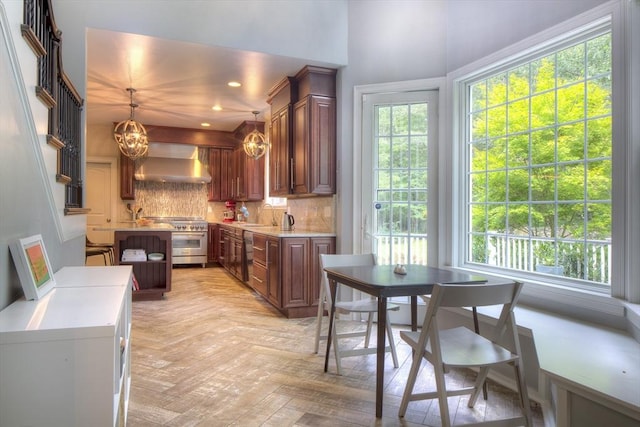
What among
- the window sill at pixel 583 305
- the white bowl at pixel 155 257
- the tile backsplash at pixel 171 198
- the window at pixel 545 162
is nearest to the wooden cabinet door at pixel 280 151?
the white bowl at pixel 155 257

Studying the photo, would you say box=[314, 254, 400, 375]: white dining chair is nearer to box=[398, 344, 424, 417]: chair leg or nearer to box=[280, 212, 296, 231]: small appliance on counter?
box=[398, 344, 424, 417]: chair leg

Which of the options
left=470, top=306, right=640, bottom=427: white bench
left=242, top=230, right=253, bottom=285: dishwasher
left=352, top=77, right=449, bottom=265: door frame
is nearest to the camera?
left=470, top=306, right=640, bottom=427: white bench

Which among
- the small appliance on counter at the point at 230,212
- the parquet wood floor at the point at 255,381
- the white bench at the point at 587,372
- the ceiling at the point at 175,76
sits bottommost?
the parquet wood floor at the point at 255,381

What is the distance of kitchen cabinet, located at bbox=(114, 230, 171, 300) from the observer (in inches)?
197

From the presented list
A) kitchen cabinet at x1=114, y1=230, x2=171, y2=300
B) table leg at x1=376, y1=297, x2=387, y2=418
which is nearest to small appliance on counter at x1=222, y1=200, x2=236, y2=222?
kitchen cabinet at x1=114, y1=230, x2=171, y2=300

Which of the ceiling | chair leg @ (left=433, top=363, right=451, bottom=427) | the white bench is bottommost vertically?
chair leg @ (left=433, top=363, right=451, bottom=427)

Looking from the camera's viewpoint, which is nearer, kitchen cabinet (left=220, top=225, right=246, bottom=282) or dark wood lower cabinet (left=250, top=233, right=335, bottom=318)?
dark wood lower cabinet (left=250, top=233, right=335, bottom=318)

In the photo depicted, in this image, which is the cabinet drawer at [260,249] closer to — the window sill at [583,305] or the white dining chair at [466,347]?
the window sill at [583,305]

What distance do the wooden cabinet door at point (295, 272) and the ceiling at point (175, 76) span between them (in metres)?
1.92

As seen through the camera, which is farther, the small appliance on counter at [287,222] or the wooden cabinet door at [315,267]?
the small appliance on counter at [287,222]

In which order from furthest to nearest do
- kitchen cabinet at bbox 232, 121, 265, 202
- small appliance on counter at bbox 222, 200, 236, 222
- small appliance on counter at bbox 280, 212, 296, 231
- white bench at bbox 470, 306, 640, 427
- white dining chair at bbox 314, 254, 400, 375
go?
small appliance on counter at bbox 222, 200, 236, 222
kitchen cabinet at bbox 232, 121, 265, 202
small appliance on counter at bbox 280, 212, 296, 231
white dining chair at bbox 314, 254, 400, 375
white bench at bbox 470, 306, 640, 427

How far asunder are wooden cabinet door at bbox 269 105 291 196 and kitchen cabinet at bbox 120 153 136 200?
12.5 feet

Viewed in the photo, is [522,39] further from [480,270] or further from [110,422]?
[110,422]

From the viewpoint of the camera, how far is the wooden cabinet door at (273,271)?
423 cm
